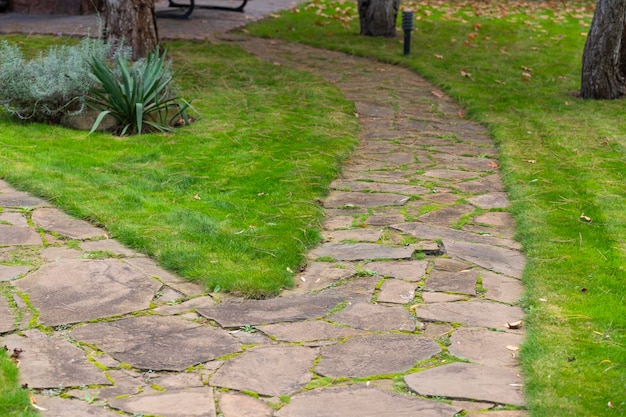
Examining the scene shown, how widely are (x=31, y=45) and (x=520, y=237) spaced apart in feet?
28.0

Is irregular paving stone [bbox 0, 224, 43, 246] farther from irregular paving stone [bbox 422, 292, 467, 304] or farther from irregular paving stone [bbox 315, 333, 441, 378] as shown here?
irregular paving stone [bbox 422, 292, 467, 304]

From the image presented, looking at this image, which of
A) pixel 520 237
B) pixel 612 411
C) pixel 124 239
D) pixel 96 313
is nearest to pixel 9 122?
pixel 124 239

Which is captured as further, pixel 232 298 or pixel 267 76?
pixel 267 76

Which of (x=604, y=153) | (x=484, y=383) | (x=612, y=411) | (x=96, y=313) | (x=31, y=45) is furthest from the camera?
(x=31, y=45)

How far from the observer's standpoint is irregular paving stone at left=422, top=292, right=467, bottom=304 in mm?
4793

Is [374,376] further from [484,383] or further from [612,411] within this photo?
[612,411]

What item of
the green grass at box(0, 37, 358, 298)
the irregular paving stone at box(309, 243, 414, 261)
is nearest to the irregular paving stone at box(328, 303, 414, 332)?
the green grass at box(0, 37, 358, 298)

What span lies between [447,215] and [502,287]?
1.37 metres

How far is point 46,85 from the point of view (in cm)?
795

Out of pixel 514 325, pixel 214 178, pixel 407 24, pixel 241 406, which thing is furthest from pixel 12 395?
pixel 407 24

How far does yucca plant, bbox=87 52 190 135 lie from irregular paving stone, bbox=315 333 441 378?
441cm

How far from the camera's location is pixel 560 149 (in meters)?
8.20

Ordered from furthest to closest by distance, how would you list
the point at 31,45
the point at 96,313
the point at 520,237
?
the point at 31,45 < the point at 520,237 < the point at 96,313

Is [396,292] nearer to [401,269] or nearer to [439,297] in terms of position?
[439,297]
